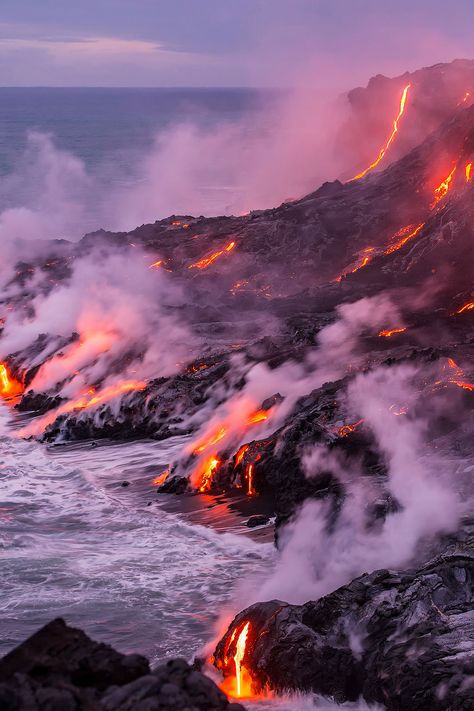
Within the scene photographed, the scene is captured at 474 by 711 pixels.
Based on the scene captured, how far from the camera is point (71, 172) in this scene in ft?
372

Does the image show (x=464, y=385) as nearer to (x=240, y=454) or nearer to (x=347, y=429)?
(x=347, y=429)

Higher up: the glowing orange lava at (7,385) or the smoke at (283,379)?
the glowing orange lava at (7,385)

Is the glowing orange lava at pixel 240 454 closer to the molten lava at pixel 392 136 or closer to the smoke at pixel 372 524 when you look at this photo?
the smoke at pixel 372 524

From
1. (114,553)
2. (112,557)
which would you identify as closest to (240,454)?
(114,553)

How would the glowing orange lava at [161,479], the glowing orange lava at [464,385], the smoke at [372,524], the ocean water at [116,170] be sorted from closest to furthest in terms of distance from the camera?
the smoke at [372,524], the glowing orange lava at [464,385], the glowing orange lava at [161,479], the ocean water at [116,170]

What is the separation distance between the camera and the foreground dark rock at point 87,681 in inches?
209

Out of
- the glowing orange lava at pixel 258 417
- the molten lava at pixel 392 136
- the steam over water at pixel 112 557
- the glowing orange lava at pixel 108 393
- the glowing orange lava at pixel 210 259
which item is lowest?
the steam over water at pixel 112 557

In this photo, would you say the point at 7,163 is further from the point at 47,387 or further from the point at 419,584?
the point at 419,584

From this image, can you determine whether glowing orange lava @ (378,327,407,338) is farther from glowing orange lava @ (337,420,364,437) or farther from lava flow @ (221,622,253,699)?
lava flow @ (221,622,253,699)

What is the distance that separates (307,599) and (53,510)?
6533mm

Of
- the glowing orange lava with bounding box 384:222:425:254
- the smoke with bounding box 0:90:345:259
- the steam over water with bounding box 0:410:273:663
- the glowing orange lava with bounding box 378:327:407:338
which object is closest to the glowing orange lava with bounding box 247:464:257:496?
the steam over water with bounding box 0:410:273:663

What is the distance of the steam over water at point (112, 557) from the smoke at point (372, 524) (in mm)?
862

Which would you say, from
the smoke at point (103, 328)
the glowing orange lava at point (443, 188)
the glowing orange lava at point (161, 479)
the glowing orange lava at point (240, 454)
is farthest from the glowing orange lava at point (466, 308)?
the glowing orange lava at point (161, 479)

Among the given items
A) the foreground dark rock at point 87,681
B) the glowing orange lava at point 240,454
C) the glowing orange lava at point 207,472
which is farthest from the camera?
the glowing orange lava at point 207,472
